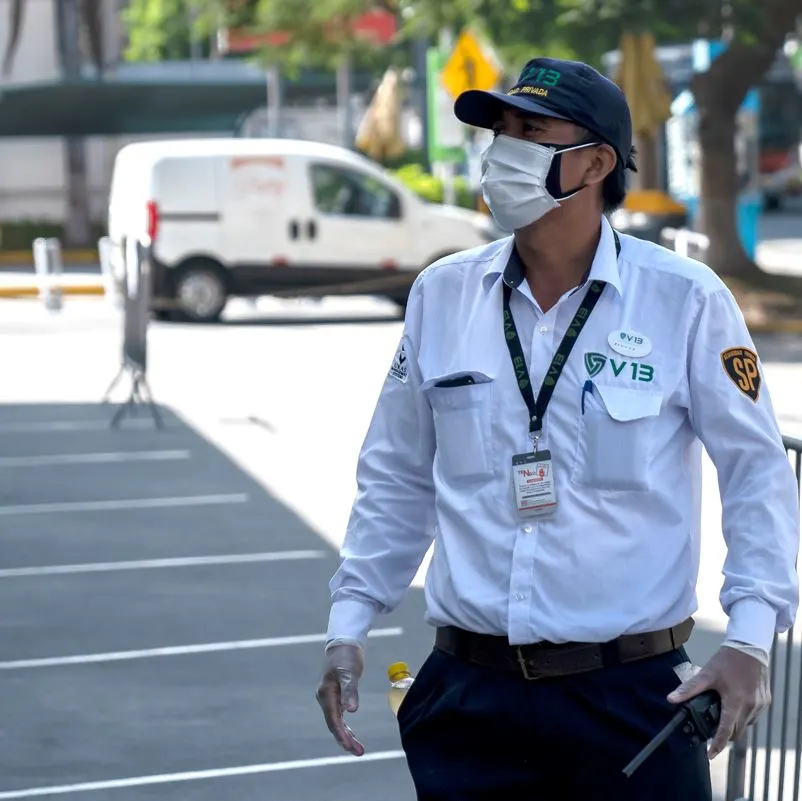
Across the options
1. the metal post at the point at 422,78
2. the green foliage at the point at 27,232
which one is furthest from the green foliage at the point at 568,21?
the metal post at the point at 422,78

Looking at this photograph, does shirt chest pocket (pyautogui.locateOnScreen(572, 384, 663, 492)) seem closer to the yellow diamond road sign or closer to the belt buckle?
the belt buckle

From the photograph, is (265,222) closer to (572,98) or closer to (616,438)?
(572,98)

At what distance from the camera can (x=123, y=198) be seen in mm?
22609

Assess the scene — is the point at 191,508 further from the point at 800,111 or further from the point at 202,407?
the point at 800,111

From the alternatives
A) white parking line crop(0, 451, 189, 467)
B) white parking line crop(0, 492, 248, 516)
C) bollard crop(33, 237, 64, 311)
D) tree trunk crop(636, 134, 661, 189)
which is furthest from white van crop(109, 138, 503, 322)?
white parking line crop(0, 492, 248, 516)

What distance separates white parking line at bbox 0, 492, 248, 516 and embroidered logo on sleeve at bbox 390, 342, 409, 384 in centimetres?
755

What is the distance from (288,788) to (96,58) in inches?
1287

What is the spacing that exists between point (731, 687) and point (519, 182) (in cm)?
89

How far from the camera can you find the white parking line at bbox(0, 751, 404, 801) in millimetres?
5914

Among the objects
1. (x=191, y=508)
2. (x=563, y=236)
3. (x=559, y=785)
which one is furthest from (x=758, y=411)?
(x=191, y=508)

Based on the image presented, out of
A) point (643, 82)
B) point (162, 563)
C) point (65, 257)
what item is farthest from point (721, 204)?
point (65, 257)

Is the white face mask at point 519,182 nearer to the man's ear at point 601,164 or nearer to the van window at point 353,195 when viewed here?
the man's ear at point 601,164

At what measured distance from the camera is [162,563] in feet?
30.5

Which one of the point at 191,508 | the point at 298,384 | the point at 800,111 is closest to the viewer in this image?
the point at 191,508
